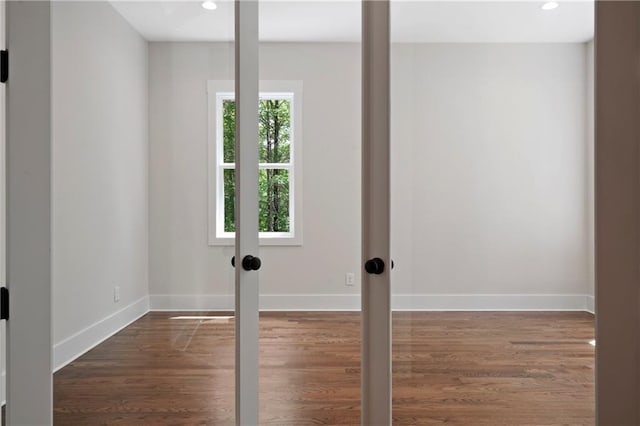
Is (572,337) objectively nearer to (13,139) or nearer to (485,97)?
(485,97)

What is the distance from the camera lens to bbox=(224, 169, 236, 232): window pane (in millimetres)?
1472

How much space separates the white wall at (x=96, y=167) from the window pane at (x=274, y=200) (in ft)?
6.39

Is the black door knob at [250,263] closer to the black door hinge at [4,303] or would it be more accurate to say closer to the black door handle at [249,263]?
the black door handle at [249,263]

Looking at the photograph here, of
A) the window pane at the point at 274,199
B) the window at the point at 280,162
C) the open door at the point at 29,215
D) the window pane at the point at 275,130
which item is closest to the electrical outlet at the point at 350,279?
the window at the point at 280,162

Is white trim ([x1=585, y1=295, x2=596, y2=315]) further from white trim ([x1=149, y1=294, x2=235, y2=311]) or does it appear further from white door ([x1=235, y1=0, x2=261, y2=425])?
white trim ([x1=149, y1=294, x2=235, y2=311])

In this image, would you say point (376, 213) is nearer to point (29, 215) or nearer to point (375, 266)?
point (375, 266)

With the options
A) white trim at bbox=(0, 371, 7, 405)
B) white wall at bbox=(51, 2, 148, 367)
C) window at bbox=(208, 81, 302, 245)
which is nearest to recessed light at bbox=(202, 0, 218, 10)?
white wall at bbox=(51, 2, 148, 367)

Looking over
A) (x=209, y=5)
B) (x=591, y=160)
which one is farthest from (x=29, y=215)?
(x=591, y=160)

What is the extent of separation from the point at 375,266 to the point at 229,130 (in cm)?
67

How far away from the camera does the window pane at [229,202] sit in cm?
147

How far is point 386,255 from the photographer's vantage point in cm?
139

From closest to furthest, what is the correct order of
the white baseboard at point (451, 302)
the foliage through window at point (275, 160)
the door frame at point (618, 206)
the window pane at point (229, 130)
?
the door frame at point (618, 206), the white baseboard at point (451, 302), the window pane at point (229, 130), the foliage through window at point (275, 160)

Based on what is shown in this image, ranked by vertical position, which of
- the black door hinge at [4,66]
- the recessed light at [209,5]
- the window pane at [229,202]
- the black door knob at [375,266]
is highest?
Answer: the recessed light at [209,5]

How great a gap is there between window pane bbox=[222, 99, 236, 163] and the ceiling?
0.76 feet
